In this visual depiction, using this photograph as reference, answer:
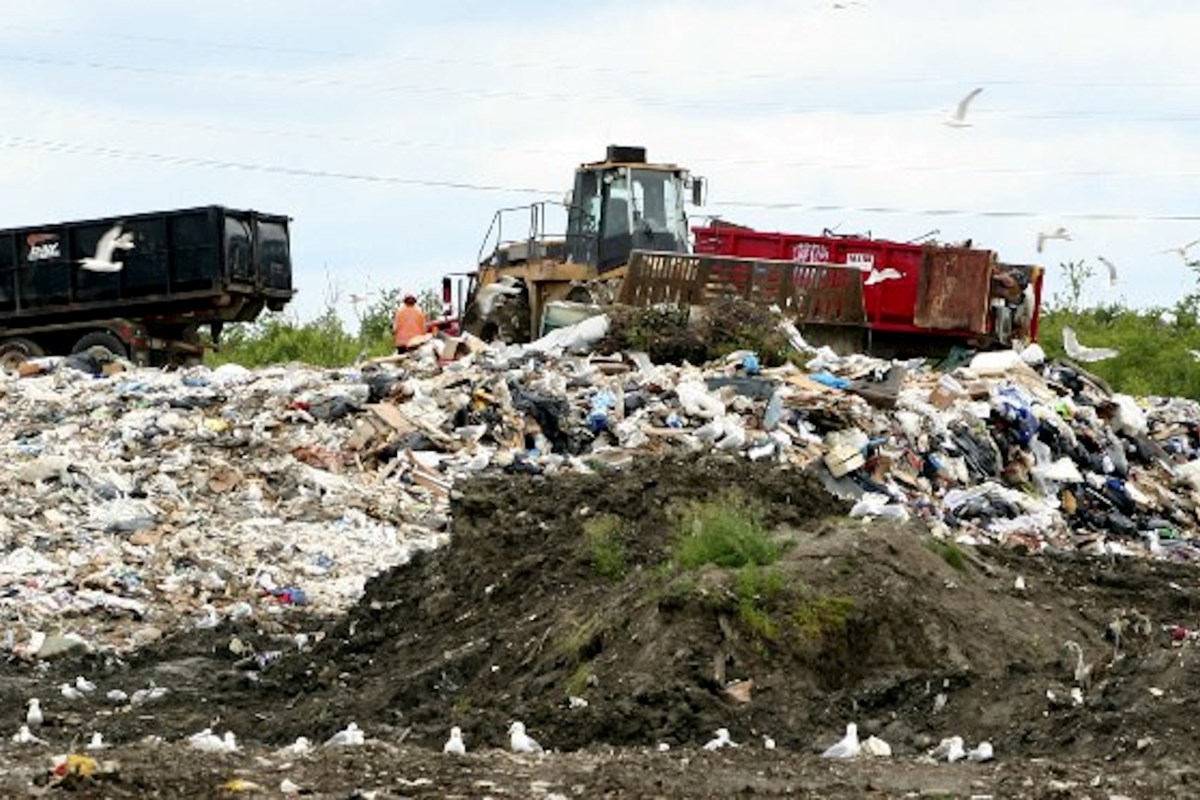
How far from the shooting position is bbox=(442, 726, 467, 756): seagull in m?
7.76

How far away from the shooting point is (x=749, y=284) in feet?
73.2

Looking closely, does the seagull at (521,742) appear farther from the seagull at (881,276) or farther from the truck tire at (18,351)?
the truck tire at (18,351)

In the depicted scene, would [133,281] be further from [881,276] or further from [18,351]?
[881,276]

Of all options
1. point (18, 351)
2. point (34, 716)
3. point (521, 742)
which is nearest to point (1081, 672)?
point (521, 742)

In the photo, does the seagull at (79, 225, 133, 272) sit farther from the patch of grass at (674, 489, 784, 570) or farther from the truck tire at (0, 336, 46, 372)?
the patch of grass at (674, 489, 784, 570)

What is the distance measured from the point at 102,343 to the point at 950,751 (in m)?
19.0

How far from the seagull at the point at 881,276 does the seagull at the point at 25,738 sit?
15.7 metres

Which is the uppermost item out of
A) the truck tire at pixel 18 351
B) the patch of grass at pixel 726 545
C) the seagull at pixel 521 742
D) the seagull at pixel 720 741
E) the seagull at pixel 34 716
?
the patch of grass at pixel 726 545

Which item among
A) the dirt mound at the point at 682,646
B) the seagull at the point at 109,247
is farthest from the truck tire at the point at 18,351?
the dirt mound at the point at 682,646

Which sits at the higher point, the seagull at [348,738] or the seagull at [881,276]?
the seagull at [881,276]

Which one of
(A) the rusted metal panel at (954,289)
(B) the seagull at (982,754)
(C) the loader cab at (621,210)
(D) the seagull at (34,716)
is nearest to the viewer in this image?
(B) the seagull at (982,754)

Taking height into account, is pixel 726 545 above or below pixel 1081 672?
above

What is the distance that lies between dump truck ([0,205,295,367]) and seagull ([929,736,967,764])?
18590 mm

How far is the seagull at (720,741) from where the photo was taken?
8.43 metres
